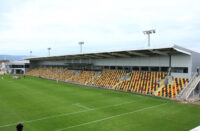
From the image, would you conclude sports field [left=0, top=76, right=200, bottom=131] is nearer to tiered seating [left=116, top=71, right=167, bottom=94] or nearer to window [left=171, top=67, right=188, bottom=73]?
tiered seating [left=116, top=71, right=167, bottom=94]

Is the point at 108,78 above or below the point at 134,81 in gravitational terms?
above

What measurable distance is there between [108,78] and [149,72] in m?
9.86

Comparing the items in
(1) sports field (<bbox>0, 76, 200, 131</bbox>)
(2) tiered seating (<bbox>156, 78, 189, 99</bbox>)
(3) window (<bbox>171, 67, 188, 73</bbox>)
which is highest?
(3) window (<bbox>171, 67, 188, 73</bbox>)

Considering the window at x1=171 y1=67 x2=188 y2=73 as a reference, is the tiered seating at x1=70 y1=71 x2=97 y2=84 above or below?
below

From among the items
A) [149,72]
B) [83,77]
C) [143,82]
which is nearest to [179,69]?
[149,72]

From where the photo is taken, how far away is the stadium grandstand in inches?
1041

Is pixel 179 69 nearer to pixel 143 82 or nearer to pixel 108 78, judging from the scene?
pixel 143 82

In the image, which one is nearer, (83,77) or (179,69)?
(179,69)

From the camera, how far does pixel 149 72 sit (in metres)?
33.8

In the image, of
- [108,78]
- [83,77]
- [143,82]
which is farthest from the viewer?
[83,77]

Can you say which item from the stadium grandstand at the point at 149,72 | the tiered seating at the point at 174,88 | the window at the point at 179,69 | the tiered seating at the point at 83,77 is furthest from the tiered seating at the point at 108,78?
the tiered seating at the point at 174,88

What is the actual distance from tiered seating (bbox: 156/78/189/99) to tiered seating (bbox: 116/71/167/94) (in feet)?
5.78

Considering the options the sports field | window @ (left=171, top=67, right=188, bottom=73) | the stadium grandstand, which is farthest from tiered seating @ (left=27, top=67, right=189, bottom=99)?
the sports field

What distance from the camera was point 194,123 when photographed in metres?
14.1
